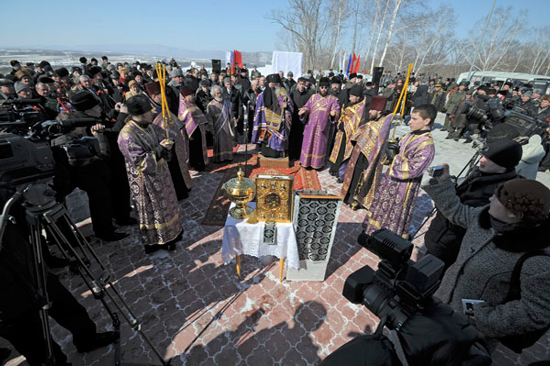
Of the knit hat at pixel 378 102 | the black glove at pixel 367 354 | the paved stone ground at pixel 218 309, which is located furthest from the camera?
the knit hat at pixel 378 102

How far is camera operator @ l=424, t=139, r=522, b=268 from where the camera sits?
249 centimetres

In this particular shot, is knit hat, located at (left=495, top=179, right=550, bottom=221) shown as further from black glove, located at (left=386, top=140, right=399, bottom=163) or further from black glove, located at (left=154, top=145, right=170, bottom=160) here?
black glove, located at (left=154, top=145, right=170, bottom=160)

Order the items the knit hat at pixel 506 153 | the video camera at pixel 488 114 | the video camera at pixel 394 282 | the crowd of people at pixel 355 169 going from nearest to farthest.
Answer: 1. the video camera at pixel 394 282
2. the crowd of people at pixel 355 169
3. the knit hat at pixel 506 153
4. the video camera at pixel 488 114

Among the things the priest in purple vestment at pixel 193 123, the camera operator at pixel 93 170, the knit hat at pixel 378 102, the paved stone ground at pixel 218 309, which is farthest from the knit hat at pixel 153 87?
the knit hat at pixel 378 102

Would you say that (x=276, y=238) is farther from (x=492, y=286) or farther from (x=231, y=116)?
(x=231, y=116)

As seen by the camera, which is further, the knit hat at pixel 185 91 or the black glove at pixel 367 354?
the knit hat at pixel 185 91

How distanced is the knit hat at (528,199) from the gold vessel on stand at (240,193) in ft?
7.94

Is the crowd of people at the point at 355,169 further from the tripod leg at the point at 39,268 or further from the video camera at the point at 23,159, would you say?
the tripod leg at the point at 39,268

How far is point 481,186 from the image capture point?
271 cm

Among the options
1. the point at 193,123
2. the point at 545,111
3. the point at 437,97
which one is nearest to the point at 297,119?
the point at 193,123

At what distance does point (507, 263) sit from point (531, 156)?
386 cm

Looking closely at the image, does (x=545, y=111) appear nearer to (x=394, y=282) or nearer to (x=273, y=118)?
(x=273, y=118)

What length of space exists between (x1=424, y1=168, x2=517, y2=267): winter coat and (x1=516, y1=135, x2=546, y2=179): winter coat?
7.24 feet

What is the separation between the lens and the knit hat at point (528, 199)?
1.47m
